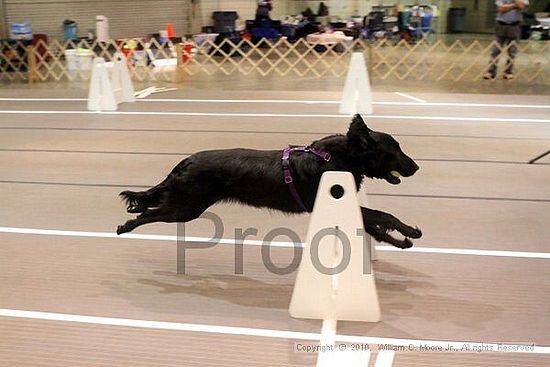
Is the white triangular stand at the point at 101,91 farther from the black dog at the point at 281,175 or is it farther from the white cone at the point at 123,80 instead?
the black dog at the point at 281,175

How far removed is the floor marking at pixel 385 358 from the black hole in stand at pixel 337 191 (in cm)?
74

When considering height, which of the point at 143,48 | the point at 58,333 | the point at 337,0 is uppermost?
the point at 337,0

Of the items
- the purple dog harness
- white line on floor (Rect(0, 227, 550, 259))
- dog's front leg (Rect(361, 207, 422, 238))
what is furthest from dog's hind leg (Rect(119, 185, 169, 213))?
dog's front leg (Rect(361, 207, 422, 238))

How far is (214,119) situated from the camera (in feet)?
26.9

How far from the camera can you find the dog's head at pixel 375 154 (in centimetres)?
317

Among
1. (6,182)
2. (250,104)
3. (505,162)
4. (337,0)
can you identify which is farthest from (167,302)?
(337,0)

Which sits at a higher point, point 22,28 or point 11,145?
point 22,28

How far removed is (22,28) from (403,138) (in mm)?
10720

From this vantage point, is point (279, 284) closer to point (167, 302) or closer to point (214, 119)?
point (167, 302)

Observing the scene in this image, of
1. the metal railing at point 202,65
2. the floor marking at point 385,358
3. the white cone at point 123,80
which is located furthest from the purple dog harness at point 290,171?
the metal railing at point 202,65

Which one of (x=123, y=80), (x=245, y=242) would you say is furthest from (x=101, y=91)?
(x=245, y=242)

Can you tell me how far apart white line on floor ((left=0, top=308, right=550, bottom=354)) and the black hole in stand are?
25.7 inches

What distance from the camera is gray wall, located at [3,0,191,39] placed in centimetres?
1644

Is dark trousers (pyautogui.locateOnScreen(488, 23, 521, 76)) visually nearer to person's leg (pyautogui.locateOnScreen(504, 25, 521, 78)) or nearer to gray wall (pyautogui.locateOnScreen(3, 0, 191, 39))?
person's leg (pyautogui.locateOnScreen(504, 25, 521, 78))
